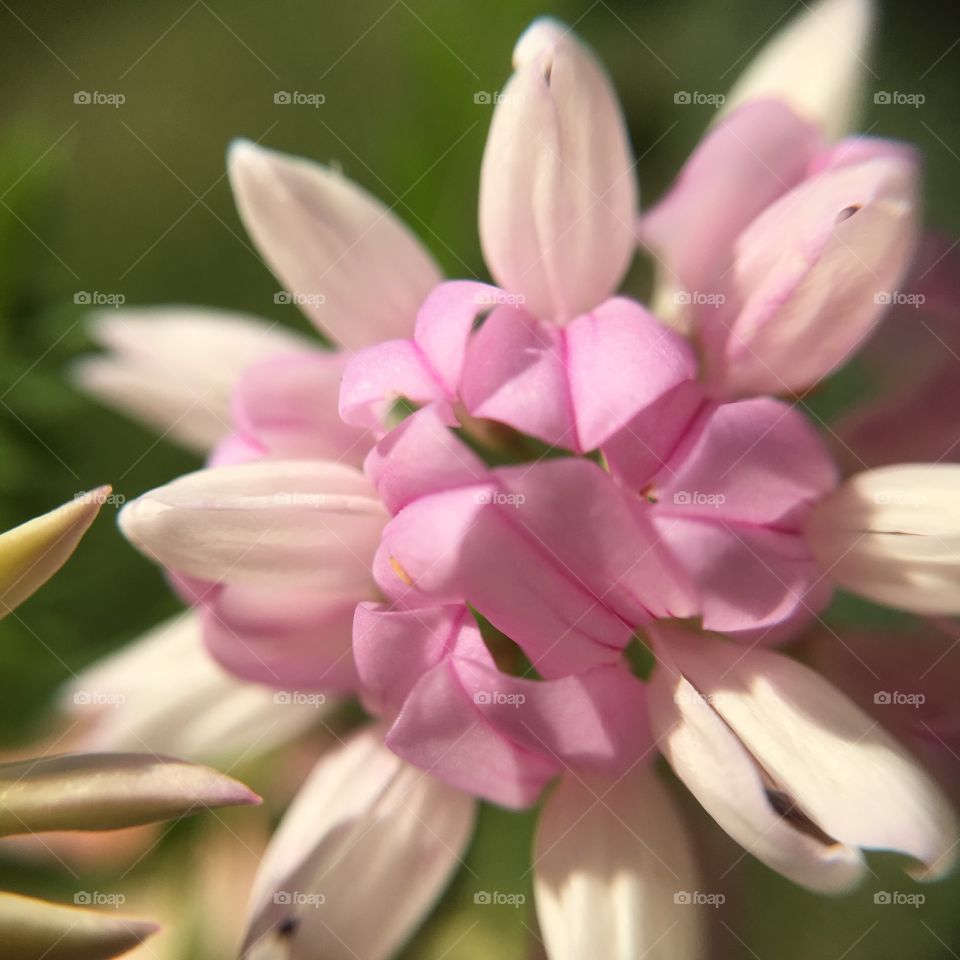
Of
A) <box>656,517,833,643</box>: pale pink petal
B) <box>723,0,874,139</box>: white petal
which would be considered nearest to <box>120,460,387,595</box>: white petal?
<box>656,517,833,643</box>: pale pink petal

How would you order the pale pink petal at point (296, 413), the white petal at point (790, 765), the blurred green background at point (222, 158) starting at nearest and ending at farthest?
the white petal at point (790, 765), the pale pink petal at point (296, 413), the blurred green background at point (222, 158)

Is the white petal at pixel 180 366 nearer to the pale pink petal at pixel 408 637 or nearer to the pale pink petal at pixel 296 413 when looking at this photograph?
the pale pink petal at pixel 296 413

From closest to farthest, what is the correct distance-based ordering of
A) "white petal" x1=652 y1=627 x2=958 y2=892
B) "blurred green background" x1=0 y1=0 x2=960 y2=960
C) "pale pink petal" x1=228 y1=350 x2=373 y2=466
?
1. "white petal" x1=652 y1=627 x2=958 y2=892
2. "pale pink petal" x1=228 y1=350 x2=373 y2=466
3. "blurred green background" x1=0 y1=0 x2=960 y2=960

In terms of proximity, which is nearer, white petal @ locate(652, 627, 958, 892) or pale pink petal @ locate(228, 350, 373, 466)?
white petal @ locate(652, 627, 958, 892)

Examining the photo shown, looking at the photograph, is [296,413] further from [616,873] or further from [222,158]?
[222,158]

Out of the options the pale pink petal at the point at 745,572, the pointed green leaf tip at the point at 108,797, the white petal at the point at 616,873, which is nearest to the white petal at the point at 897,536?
the pale pink petal at the point at 745,572

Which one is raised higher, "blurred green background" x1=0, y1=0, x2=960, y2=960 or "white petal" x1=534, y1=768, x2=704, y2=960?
"blurred green background" x1=0, y1=0, x2=960, y2=960

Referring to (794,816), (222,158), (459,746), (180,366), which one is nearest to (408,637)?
(459,746)

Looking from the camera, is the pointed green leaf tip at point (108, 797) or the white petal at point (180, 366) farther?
the white petal at point (180, 366)

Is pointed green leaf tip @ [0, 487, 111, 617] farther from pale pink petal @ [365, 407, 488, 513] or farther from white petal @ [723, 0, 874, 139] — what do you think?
white petal @ [723, 0, 874, 139]
